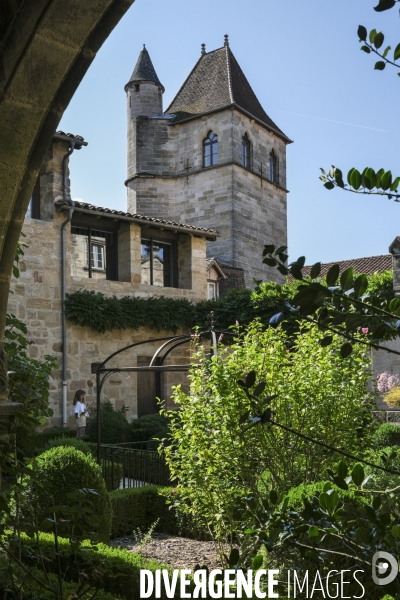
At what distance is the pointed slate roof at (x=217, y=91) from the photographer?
82.2 ft

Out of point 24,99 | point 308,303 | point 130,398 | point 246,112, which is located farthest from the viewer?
point 246,112

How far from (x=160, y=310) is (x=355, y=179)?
586 inches

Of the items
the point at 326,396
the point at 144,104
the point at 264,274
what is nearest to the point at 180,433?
the point at 326,396

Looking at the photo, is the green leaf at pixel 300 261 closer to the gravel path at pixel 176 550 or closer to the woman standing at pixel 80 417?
the gravel path at pixel 176 550

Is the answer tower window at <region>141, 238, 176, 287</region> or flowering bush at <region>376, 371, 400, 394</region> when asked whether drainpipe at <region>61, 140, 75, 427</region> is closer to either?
tower window at <region>141, 238, 176, 287</region>

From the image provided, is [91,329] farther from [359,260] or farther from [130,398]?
[359,260]

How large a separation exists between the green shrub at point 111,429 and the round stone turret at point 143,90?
1528 centimetres

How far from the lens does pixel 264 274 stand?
81.0 feet

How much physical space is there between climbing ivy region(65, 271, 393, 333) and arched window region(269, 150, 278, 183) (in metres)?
9.83

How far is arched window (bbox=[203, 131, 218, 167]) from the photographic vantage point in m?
24.4

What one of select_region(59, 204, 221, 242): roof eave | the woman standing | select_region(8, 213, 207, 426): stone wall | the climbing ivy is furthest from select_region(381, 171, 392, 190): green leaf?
select_region(59, 204, 221, 242): roof eave

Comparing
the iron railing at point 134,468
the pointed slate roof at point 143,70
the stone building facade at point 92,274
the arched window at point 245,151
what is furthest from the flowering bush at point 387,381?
the pointed slate roof at point 143,70

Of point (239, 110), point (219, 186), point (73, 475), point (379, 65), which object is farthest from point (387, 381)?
point (379, 65)

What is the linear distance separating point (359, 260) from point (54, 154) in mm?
13900
